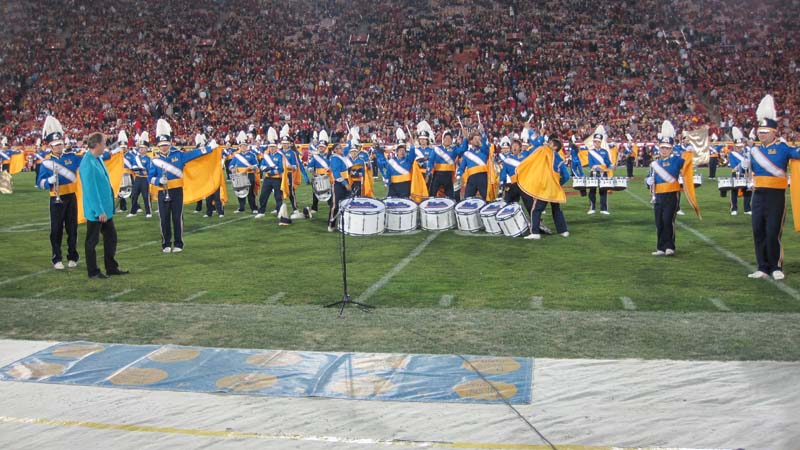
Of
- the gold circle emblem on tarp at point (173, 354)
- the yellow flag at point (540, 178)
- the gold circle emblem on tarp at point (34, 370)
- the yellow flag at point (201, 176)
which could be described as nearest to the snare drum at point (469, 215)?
the yellow flag at point (540, 178)

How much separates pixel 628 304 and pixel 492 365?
2.79m

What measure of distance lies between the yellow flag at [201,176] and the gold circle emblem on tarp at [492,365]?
26.0ft

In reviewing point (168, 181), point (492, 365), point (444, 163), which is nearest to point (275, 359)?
point (492, 365)

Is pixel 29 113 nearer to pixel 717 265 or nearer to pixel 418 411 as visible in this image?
pixel 717 265

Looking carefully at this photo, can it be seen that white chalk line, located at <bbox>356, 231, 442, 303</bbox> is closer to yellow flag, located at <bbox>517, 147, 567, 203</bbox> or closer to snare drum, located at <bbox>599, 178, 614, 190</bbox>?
yellow flag, located at <bbox>517, 147, 567, 203</bbox>

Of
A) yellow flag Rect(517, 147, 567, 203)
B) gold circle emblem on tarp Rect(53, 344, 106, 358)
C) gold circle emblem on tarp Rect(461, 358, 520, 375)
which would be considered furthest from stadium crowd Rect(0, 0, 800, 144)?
gold circle emblem on tarp Rect(461, 358, 520, 375)

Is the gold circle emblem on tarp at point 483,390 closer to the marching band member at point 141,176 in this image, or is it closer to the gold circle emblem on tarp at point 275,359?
the gold circle emblem on tarp at point 275,359

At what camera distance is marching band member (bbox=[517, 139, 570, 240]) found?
43.1 feet

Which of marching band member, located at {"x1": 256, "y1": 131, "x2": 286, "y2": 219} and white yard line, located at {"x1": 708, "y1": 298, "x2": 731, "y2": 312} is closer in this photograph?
white yard line, located at {"x1": 708, "y1": 298, "x2": 731, "y2": 312}

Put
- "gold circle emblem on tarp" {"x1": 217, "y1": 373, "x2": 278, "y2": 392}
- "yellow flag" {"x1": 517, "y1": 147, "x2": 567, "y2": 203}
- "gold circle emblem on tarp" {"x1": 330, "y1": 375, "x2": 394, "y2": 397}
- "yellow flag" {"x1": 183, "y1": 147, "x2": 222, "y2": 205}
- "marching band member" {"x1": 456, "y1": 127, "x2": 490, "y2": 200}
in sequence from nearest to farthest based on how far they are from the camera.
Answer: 1. "gold circle emblem on tarp" {"x1": 330, "y1": 375, "x2": 394, "y2": 397}
2. "gold circle emblem on tarp" {"x1": 217, "y1": 373, "x2": 278, "y2": 392}
3. "yellow flag" {"x1": 183, "y1": 147, "x2": 222, "y2": 205}
4. "yellow flag" {"x1": 517, "y1": 147, "x2": 567, "y2": 203}
5. "marching band member" {"x1": 456, "y1": 127, "x2": 490, "y2": 200}

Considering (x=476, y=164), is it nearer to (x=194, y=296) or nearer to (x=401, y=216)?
(x=401, y=216)

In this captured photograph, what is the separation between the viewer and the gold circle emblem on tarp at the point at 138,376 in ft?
17.6

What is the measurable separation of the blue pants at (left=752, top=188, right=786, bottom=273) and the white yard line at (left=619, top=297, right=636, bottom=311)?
6.89 feet

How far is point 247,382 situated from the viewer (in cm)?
533
